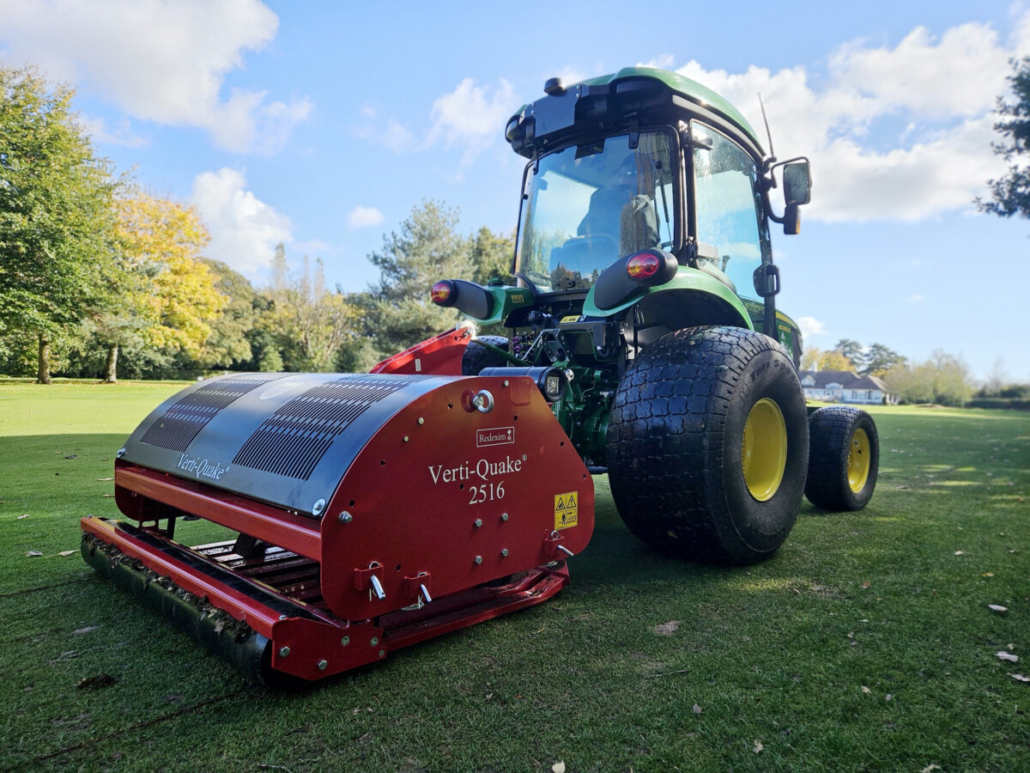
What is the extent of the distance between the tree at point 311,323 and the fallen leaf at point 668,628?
32.4 m

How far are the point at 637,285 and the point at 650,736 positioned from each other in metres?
2.09

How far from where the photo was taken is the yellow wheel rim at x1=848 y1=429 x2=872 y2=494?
16.7 feet

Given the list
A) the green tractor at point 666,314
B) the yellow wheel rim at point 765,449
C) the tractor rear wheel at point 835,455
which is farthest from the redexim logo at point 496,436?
the tractor rear wheel at point 835,455

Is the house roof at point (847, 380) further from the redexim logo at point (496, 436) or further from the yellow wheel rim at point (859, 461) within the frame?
the redexim logo at point (496, 436)

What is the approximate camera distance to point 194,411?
310 cm

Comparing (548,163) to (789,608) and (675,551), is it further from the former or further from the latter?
(789,608)

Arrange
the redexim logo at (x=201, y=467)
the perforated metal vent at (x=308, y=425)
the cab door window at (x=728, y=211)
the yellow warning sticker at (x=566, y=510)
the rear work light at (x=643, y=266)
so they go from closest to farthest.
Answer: the perforated metal vent at (x=308, y=425)
the redexim logo at (x=201, y=467)
the yellow warning sticker at (x=566, y=510)
the rear work light at (x=643, y=266)
the cab door window at (x=728, y=211)

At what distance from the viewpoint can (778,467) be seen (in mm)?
3623

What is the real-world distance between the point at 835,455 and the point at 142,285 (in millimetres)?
26590

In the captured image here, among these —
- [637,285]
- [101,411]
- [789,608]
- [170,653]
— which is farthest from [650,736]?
[101,411]

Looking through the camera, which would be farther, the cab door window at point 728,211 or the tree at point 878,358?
the tree at point 878,358

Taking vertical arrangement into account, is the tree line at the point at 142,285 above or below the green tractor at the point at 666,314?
above

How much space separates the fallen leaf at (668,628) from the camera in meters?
2.50

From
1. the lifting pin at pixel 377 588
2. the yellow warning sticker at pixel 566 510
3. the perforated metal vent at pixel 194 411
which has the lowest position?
the lifting pin at pixel 377 588
